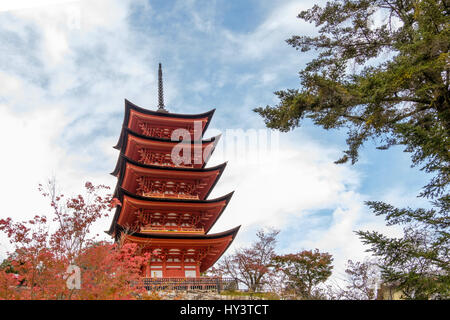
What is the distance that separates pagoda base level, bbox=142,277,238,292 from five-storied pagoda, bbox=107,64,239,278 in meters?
0.98

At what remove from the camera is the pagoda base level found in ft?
38.4

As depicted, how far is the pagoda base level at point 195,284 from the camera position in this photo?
11719mm

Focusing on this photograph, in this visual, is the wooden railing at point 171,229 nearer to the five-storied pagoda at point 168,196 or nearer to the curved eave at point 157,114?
the five-storied pagoda at point 168,196

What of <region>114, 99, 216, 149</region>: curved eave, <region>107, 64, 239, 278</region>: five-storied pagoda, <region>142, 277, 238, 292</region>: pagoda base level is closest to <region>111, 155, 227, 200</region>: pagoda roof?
<region>107, 64, 239, 278</region>: five-storied pagoda

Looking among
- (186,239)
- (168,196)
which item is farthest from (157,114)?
(186,239)

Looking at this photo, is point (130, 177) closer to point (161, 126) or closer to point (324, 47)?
point (161, 126)

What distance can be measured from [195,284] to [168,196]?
15.6 feet

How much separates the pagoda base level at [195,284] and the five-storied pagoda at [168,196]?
0.98 m

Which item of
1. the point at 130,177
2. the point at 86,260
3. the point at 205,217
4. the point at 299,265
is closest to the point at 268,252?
the point at 299,265

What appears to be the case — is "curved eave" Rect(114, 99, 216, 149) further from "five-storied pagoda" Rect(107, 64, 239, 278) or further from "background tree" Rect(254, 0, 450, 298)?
"background tree" Rect(254, 0, 450, 298)

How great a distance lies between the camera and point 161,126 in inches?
723

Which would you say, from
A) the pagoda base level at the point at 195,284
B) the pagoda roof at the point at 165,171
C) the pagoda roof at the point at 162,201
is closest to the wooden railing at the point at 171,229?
the pagoda roof at the point at 162,201

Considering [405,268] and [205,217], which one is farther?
[205,217]
